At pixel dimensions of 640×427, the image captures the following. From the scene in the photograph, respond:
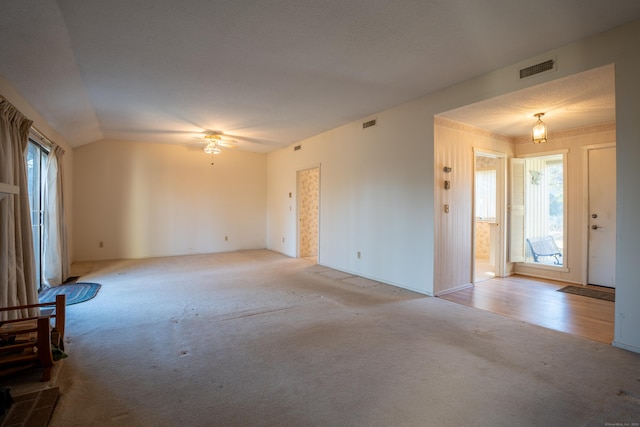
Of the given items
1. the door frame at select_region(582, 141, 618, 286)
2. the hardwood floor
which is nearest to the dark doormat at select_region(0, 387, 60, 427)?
the hardwood floor

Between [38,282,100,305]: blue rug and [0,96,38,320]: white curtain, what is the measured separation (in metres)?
0.93

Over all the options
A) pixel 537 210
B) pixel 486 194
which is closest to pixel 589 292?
pixel 537 210

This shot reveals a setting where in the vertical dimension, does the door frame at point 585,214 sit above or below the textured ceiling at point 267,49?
below

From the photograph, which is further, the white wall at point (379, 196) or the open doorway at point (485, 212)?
the open doorway at point (485, 212)

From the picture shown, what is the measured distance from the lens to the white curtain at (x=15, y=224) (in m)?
2.70

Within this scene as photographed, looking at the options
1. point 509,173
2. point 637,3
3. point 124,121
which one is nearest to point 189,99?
point 124,121

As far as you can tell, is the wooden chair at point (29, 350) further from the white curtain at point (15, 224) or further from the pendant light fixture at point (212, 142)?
the pendant light fixture at point (212, 142)

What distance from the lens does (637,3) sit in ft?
7.55

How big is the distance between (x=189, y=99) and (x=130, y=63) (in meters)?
1.08

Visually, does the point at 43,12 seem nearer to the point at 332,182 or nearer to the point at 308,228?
the point at 332,182

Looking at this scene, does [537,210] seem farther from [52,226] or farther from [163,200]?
[52,226]

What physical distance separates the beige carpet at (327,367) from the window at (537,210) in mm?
2661

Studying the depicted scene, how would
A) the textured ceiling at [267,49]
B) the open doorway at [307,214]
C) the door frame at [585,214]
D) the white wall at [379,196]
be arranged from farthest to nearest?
the open doorway at [307,214], the door frame at [585,214], the white wall at [379,196], the textured ceiling at [267,49]

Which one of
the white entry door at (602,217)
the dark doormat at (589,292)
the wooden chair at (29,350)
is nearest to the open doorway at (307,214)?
the dark doormat at (589,292)
